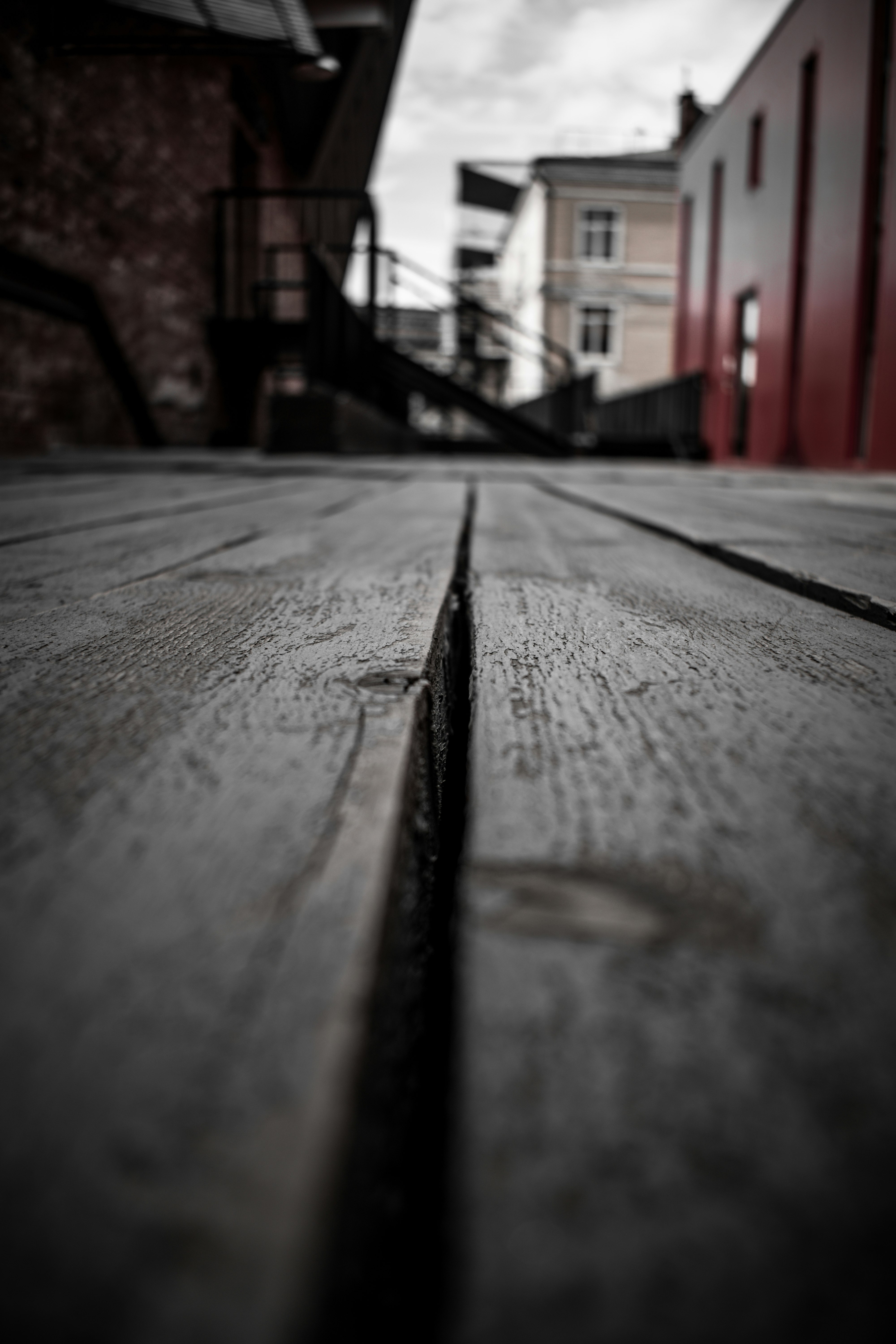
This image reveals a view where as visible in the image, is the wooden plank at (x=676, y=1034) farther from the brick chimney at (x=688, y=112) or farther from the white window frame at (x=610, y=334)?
the white window frame at (x=610, y=334)

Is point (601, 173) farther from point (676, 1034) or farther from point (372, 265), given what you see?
point (676, 1034)

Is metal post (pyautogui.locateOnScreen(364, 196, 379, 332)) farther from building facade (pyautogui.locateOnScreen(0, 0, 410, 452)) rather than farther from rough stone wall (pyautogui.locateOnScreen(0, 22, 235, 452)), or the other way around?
rough stone wall (pyautogui.locateOnScreen(0, 22, 235, 452))

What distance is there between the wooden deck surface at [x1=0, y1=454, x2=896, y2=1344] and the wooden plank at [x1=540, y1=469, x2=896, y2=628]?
1.06ft

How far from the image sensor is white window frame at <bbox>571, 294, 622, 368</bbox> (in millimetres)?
23906

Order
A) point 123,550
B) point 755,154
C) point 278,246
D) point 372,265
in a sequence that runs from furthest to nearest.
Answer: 1. point 755,154
2. point 278,246
3. point 372,265
4. point 123,550

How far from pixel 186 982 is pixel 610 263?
26223mm

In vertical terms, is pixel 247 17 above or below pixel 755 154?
below

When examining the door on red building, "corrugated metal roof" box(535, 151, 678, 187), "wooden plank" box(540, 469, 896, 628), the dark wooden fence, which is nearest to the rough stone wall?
"wooden plank" box(540, 469, 896, 628)

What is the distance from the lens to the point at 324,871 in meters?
0.22

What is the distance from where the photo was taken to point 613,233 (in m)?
23.8

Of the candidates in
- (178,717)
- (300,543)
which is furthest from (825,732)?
(300,543)

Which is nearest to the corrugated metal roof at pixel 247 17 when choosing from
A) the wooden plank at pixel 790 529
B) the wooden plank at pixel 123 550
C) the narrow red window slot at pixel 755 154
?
the wooden plank at pixel 790 529

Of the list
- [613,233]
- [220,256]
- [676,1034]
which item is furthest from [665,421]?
[613,233]

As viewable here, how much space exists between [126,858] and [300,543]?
88 cm
